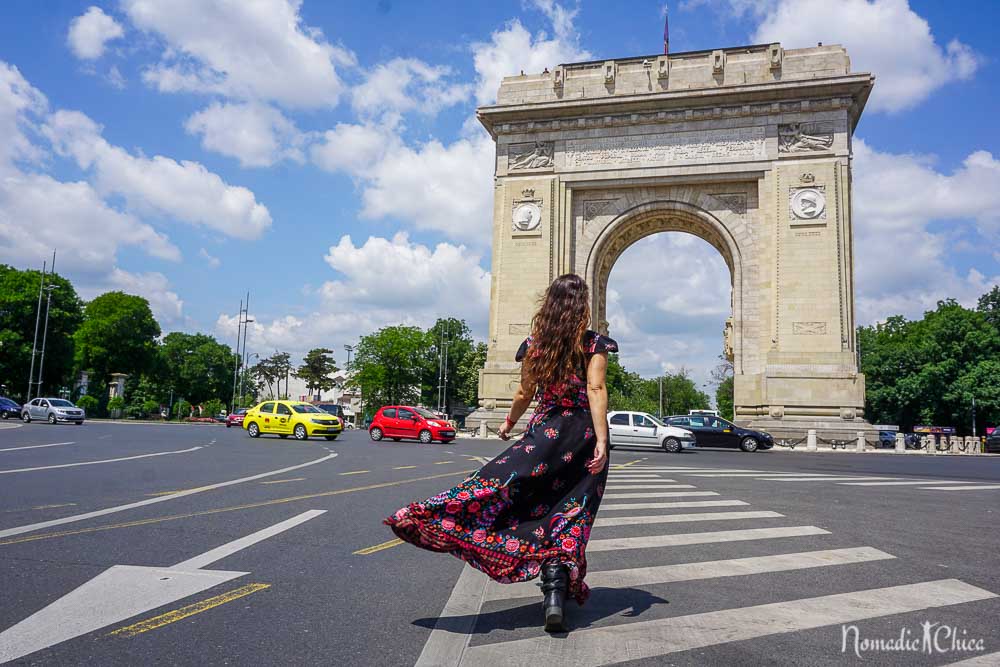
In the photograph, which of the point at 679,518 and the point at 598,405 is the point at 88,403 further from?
the point at 598,405

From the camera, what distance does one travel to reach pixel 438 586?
15.0 feet

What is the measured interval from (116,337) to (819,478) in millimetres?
67665

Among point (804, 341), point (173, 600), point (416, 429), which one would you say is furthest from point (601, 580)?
point (804, 341)

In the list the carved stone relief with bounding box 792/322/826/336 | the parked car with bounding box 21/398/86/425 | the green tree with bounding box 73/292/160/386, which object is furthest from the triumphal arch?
the green tree with bounding box 73/292/160/386

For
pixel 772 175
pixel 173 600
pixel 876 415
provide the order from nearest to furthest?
pixel 173 600
pixel 772 175
pixel 876 415

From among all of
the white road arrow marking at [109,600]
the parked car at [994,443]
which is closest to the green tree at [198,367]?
the parked car at [994,443]

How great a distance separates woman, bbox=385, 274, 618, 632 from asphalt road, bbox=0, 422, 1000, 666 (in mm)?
349

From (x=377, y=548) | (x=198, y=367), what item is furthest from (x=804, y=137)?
(x=198, y=367)

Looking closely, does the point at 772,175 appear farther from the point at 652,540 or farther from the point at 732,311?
the point at 652,540

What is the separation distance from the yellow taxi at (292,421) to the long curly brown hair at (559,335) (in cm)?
2391

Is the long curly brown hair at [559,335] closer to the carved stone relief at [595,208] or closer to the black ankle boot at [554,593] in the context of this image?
the black ankle boot at [554,593]

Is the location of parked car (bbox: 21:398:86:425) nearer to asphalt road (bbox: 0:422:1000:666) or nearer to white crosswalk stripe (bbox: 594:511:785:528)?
asphalt road (bbox: 0:422:1000:666)

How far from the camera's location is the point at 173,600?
Result: 12.9ft

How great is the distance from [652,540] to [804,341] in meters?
26.3
